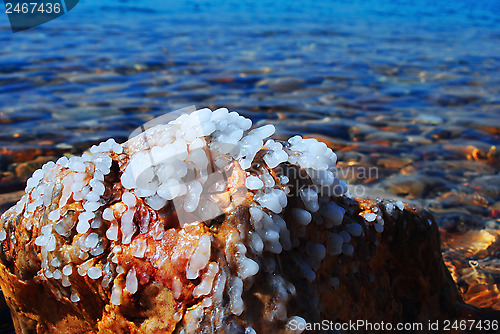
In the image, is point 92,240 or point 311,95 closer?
point 92,240

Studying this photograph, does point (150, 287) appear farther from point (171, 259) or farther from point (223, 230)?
point (223, 230)

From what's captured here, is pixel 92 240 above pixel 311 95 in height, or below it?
above

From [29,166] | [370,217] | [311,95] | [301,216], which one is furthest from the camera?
[311,95]

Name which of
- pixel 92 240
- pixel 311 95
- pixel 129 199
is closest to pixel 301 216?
pixel 129 199

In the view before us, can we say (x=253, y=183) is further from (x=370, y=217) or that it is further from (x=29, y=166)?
(x=29, y=166)

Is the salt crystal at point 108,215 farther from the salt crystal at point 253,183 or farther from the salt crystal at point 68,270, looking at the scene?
the salt crystal at point 253,183

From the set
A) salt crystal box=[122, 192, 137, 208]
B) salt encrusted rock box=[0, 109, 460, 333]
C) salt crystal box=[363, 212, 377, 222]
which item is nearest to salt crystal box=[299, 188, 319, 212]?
salt encrusted rock box=[0, 109, 460, 333]

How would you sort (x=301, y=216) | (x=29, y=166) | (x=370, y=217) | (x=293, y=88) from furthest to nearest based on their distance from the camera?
1. (x=293, y=88)
2. (x=29, y=166)
3. (x=370, y=217)
4. (x=301, y=216)
